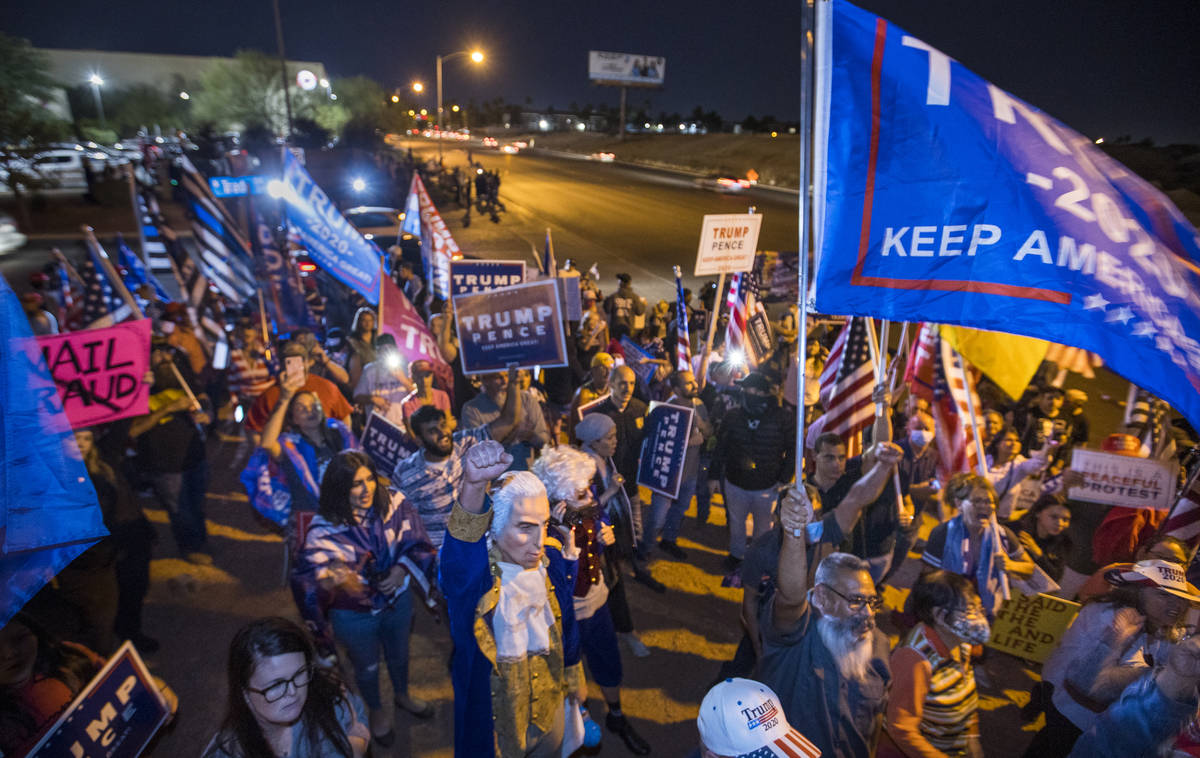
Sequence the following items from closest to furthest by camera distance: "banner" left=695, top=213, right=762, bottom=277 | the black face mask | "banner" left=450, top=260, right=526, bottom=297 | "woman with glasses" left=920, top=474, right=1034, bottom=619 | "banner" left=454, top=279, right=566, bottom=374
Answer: "woman with glasses" left=920, top=474, right=1034, bottom=619
the black face mask
"banner" left=454, top=279, right=566, bottom=374
"banner" left=450, top=260, right=526, bottom=297
"banner" left=695, top=213, right=762, bottom=277

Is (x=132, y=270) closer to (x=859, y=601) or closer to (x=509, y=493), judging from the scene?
(x=509, y=493)

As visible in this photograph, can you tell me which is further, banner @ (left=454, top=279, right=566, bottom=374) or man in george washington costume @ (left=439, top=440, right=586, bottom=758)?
banner @ (left=454, top=279, right=566, bottom=374)

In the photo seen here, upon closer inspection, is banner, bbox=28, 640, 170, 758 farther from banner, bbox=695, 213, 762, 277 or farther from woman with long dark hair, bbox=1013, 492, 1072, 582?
banner, bbox=695, 213, 762, 277

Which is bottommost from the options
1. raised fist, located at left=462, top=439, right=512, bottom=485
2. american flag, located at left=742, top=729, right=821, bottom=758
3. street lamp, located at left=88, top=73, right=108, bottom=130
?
american flag, located at left=742, top=729, right=821, bottom=758

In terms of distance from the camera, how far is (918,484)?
5.13 metres

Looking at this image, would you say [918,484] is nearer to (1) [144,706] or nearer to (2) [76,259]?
(1) [144,706]

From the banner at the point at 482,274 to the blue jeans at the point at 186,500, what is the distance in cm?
295

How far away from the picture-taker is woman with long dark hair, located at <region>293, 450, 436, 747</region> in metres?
3.08

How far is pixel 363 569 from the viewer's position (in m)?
3.17

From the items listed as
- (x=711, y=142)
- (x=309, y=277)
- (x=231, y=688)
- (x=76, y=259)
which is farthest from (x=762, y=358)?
(x=711, y=142)

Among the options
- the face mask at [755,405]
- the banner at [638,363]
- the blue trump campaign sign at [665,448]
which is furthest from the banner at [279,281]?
the face mask at [755,405]

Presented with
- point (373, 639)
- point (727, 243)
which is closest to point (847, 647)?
point (373, 639)

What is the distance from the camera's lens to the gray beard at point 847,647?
7.77 feet

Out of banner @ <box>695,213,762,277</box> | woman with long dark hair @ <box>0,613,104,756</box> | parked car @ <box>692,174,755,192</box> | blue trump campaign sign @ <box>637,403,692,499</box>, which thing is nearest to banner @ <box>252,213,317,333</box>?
banner @ <box>695,213,762,277</box>
